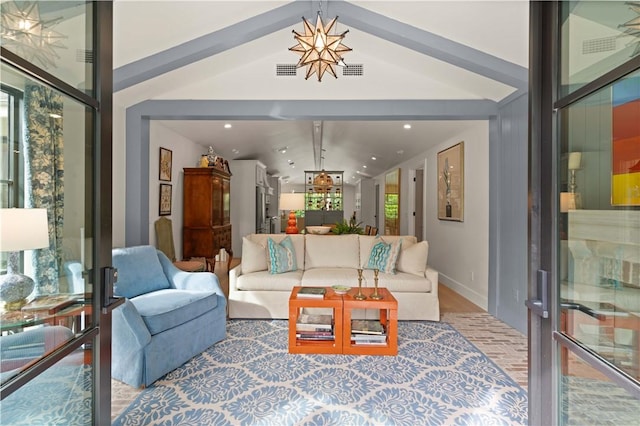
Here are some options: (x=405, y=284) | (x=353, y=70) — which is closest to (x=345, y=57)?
(x=353, y=70)

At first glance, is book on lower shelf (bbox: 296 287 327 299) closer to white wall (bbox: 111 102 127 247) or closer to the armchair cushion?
the armchair cushion

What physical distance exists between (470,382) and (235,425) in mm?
1624

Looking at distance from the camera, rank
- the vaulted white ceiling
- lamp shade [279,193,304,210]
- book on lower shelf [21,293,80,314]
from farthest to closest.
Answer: lamp shade [279,193,304,210] < the vaulted white ceiling < book on lower shelf [21,293,80,314]

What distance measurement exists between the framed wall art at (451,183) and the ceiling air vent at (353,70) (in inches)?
80.4

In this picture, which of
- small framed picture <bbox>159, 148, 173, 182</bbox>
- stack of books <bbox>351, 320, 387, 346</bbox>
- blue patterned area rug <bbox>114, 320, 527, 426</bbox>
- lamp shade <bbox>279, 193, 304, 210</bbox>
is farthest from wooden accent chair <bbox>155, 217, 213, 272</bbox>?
stack of books <bbox>351, 320, 387, 346</bbox>

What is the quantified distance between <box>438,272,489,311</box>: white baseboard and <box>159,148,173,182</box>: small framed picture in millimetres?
4507

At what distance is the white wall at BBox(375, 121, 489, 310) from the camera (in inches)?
179

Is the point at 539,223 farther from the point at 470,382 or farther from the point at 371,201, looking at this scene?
the point at 371,201

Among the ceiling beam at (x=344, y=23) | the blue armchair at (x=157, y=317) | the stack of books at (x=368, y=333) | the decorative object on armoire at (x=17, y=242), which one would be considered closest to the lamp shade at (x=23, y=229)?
the decorative object on armoire at (x=17, y=242)

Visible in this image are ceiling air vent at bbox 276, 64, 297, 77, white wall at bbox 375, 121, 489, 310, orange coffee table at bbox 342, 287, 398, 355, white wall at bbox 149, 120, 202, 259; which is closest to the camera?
orange coffee table at bbox 342, 287, 398, 355

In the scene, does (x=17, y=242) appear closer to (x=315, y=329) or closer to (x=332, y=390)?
(x=332, y=390)

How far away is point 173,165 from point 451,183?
426 cm

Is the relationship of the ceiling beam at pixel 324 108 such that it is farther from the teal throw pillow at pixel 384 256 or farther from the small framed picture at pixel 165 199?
Answer: the teal throw pillow at pixel 384 256

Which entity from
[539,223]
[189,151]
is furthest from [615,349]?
[189,151]
